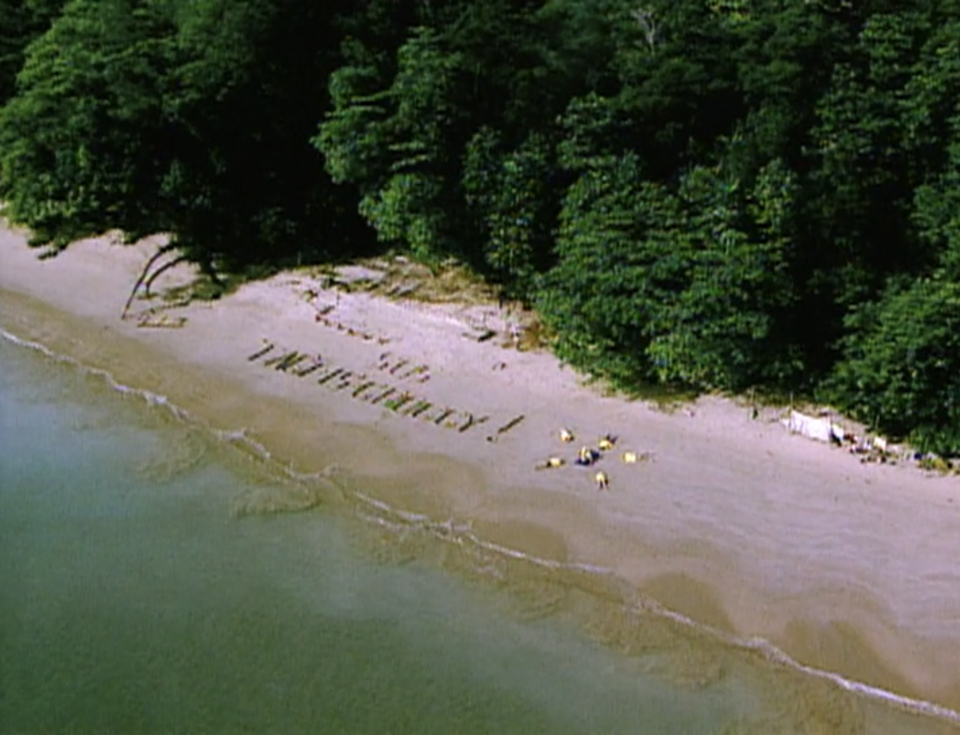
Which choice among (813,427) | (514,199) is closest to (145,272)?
(514,199)

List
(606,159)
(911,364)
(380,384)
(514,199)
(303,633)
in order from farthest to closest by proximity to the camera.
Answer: (380,384), (514,199), (606,159), (911,364), (303,633)

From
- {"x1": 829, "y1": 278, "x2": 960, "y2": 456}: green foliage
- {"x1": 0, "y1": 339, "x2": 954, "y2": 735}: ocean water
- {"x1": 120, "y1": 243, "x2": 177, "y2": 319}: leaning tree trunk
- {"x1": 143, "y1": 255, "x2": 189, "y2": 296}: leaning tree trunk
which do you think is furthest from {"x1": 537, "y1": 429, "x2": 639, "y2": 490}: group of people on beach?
{"x1": 143, "y1": 255, "x2": 189, "y2": 296}: leaning tree trunk

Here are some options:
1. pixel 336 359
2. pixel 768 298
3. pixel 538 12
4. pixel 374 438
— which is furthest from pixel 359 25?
pixel 768 298

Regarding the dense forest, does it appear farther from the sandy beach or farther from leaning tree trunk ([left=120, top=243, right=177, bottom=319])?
the sandy beach

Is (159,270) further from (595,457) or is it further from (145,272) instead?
(595,457)

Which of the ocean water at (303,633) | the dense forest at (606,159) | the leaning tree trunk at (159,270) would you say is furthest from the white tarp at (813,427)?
the leaning tree trunk at (159,270)
